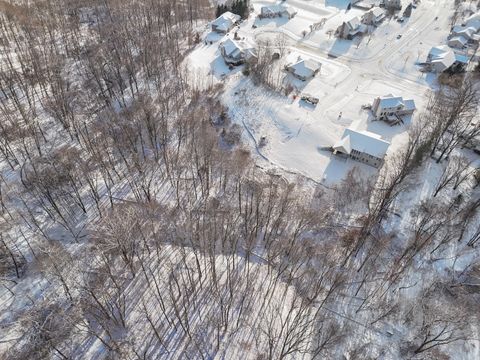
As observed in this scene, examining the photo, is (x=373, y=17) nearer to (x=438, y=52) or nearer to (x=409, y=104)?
(x=438, y=52)

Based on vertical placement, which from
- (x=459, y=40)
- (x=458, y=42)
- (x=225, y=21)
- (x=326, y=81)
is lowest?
(x=326, y=81)

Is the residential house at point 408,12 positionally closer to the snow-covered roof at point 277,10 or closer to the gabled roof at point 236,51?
the snow-covered roof at point 277,10

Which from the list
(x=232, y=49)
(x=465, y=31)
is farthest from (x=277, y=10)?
(x=465, y=31)

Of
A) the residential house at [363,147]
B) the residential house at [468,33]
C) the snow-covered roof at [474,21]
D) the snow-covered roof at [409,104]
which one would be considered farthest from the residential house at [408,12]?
the residential house at [363,147]

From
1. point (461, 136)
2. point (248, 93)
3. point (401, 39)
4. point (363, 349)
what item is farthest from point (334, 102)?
point (363, 349)

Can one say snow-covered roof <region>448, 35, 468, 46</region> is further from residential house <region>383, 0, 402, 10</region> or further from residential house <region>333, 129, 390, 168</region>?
residential house <region>333, 129, 390, 168</region>
